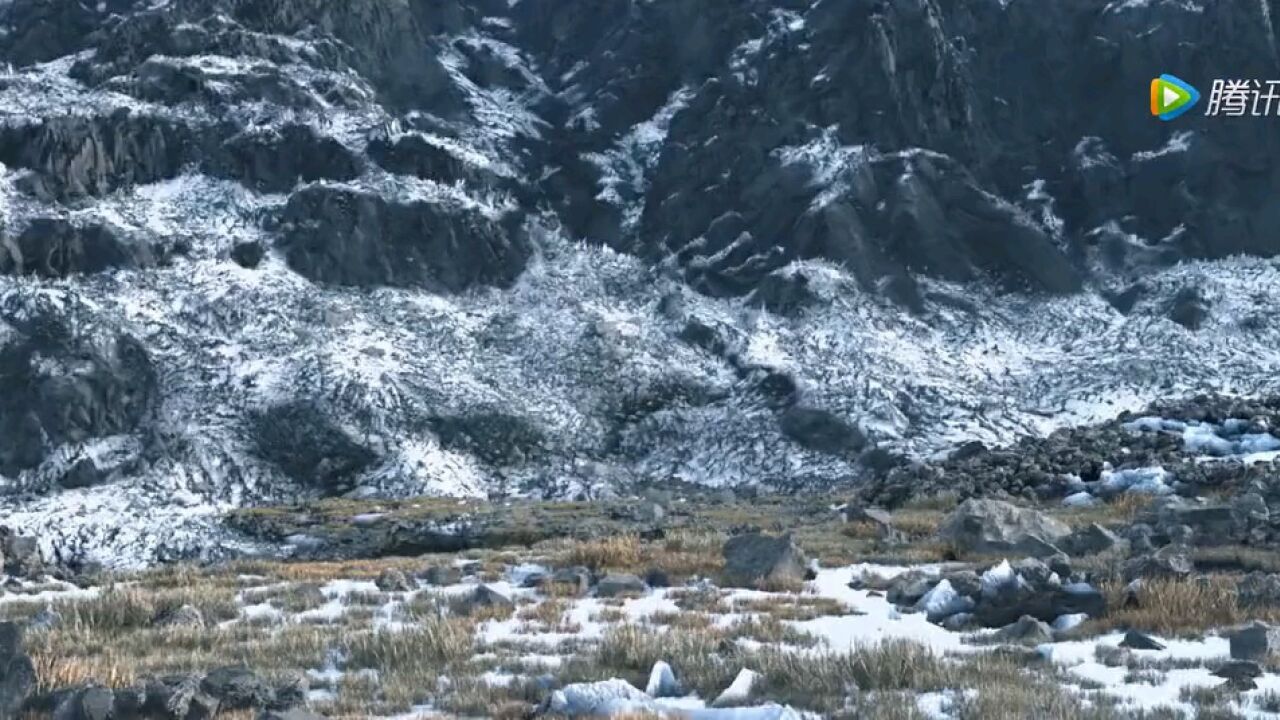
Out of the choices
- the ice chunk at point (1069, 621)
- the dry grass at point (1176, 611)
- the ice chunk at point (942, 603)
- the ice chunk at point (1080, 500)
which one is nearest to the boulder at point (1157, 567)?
the dry grass at point (1176, 611)

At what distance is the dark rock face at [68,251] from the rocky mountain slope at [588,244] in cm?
18

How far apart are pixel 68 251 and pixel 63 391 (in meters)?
11.5

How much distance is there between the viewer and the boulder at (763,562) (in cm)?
1539

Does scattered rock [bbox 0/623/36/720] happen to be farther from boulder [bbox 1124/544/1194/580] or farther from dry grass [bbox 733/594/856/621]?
boulder [bbox 1124/544/1194/580]

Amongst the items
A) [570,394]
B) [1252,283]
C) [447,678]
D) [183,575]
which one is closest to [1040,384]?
[1252,283]

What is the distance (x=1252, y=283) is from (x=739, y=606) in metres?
65.3

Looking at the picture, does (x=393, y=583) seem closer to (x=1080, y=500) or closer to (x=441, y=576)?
(x=441, y=576)

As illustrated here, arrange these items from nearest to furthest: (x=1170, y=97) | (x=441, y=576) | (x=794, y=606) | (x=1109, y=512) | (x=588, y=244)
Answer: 1. (x=794, y=606)
2. (x=441, y=576)
3. (x=1109, y=512)
4. (x=588, y=244)
5. (x=1170, y=97)

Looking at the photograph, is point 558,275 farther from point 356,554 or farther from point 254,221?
point 356,554

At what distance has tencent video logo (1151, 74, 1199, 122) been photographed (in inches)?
3260

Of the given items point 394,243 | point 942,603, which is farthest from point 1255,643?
point 394,243

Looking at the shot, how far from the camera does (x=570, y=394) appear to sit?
6159 cm

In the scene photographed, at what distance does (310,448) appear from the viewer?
180 feet

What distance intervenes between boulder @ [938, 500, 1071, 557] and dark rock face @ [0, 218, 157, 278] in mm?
55716
